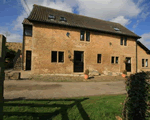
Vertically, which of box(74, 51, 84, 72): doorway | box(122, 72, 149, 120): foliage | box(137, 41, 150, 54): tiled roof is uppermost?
box(137, 41, 150, 54): tiled roof

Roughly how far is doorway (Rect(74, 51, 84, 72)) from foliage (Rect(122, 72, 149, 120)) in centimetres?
928

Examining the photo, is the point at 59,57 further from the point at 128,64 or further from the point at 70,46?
the point at 128,64

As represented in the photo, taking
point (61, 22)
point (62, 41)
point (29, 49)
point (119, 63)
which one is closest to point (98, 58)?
point (119, 63)

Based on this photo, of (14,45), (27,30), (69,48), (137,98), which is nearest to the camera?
(137,98)

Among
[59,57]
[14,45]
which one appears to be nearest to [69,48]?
[59,57]

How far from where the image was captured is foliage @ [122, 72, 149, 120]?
2.28 metres

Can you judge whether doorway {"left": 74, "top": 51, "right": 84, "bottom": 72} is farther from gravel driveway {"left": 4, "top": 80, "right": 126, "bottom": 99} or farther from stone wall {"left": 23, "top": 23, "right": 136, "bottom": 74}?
gravel driveway {"left": 4, "top": 80, "right": 126, "bottom": 99}

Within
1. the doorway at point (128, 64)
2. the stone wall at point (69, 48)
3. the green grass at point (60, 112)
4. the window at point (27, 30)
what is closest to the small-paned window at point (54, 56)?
the stone wall at point (69, 48)

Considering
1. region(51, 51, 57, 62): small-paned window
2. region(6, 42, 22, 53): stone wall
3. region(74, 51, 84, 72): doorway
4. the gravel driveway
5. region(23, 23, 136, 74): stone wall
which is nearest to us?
the gravel driveway

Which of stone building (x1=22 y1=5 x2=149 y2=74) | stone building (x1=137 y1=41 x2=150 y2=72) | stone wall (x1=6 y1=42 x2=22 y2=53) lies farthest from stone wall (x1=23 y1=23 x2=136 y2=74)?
stone wall (x1=6 y1=42 x2=22 y2=53)

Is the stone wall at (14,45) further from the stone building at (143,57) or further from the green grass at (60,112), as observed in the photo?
the stone building at (143,57)

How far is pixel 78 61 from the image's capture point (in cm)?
1168

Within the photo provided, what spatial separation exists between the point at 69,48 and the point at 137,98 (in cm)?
944

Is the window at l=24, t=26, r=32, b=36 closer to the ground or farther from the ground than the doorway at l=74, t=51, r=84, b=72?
farther from the ground
